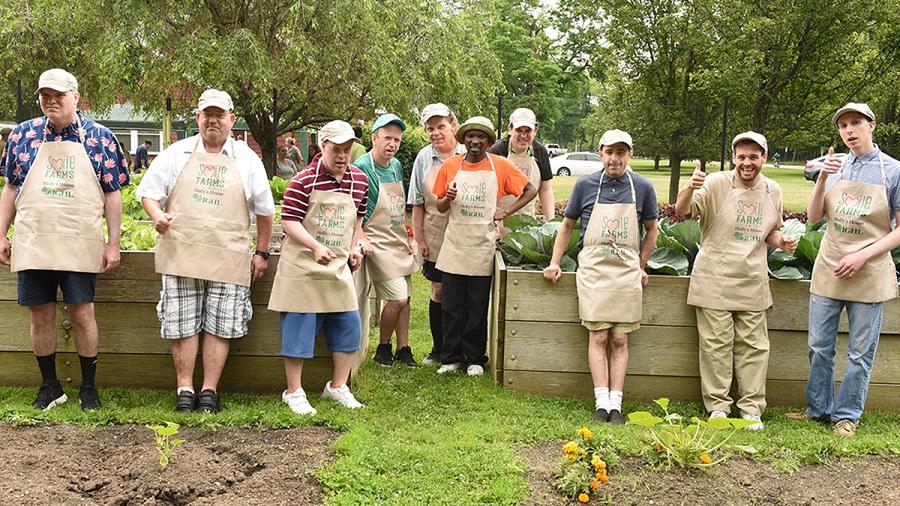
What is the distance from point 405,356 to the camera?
5.80 metres

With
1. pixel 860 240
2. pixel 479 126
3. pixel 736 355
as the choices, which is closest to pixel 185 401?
pixel 479 126

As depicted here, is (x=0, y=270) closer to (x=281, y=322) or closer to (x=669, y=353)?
(x=281, y=322)

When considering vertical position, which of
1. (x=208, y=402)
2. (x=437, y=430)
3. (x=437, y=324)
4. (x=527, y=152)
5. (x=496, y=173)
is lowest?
(x=437, y=430)

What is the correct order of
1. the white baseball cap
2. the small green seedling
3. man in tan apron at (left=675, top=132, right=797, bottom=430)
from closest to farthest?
1. the small green seedling
2. the white baseball cap
3. man in tan apron at (left=675, top=132, right=797, bottom=430)

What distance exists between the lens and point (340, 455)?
3867 mm

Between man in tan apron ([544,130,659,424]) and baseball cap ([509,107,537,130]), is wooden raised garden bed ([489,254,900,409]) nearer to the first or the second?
man in tan apron ([544,130,659,424])

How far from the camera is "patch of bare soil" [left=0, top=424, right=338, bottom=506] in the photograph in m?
3.35

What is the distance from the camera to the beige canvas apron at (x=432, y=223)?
5.61m

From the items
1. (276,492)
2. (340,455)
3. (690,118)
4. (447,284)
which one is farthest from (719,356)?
(690,118)

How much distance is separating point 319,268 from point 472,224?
119cm

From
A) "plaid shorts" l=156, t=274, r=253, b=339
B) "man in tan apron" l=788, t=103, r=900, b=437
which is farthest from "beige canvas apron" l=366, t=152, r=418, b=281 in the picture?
"man in tan apron" l=788, t=103, r=900, b=437

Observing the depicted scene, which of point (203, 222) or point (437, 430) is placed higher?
point (203, 222)

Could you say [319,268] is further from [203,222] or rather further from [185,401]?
[185,401]

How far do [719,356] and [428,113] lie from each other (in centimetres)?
241
